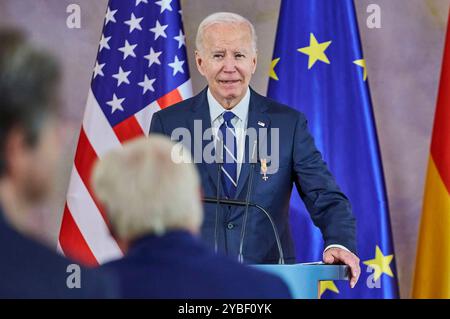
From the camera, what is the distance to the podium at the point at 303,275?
246 centimetres

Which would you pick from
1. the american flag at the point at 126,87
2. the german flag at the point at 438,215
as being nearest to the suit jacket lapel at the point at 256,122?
the american flag at the point at 126,87

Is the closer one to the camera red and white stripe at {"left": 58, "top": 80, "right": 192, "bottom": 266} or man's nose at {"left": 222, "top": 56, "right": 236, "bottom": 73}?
man's nose at {"left": 222, "top": 56, "right": 236, "bottom": 73}

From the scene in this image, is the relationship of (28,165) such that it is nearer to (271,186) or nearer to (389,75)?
(271,186)

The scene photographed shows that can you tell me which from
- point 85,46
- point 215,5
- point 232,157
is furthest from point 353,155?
point 85,46

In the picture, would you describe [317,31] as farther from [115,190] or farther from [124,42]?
[115,190]

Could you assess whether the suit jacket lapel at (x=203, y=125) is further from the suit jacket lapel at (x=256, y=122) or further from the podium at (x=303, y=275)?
the podium at (x=303, y=275)

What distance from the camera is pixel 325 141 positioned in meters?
4.43

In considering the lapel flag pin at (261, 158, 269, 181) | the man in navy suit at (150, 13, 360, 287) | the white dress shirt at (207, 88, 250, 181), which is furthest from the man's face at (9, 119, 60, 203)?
the white dress shirt at (207, 88, 250, 181)

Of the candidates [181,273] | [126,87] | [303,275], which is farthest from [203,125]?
[181,273]

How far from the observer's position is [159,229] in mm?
1458

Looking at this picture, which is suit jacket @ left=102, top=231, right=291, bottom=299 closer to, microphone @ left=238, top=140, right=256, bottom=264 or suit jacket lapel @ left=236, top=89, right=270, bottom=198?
microphone @ left=238, top=140, right=256, bottom=264

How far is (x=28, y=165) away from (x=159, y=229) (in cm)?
27

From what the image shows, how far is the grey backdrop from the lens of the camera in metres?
5.06

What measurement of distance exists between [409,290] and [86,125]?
2118mm
